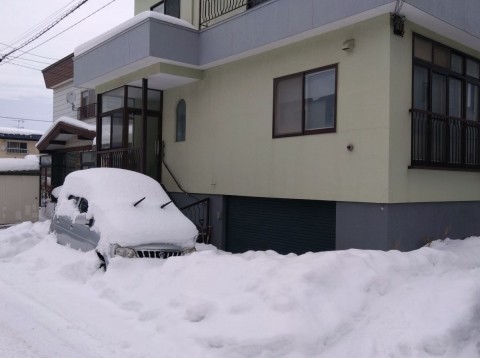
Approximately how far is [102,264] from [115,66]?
5942 mm

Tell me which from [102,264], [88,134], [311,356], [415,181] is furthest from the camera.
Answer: [88,134]

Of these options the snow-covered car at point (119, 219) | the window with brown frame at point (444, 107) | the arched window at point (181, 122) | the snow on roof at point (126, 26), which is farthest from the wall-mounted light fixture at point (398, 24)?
the arched window at point (181, 122)

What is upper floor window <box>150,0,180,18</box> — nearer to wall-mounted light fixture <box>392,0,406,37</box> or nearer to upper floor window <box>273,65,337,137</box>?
upper floor window <box>273,65,337,137</box>

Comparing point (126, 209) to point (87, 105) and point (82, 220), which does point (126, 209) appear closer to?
point (82, 220)

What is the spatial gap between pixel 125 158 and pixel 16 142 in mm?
26126

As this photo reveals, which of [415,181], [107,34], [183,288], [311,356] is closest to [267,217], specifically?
[415,181]

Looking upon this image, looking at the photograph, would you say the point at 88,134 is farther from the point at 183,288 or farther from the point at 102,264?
the point at 183,288

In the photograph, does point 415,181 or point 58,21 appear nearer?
point 415,181

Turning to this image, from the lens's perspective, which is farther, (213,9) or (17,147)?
(17,147)

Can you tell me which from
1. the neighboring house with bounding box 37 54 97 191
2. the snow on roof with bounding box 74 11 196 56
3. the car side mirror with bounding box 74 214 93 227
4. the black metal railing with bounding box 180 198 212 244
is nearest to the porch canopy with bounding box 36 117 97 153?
the neighboring house with bounding box 37 54 97 191

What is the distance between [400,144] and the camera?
7504 mm

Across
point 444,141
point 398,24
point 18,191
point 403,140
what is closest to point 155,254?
point 403,140

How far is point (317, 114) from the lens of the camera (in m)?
8.55

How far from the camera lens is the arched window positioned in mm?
12031
